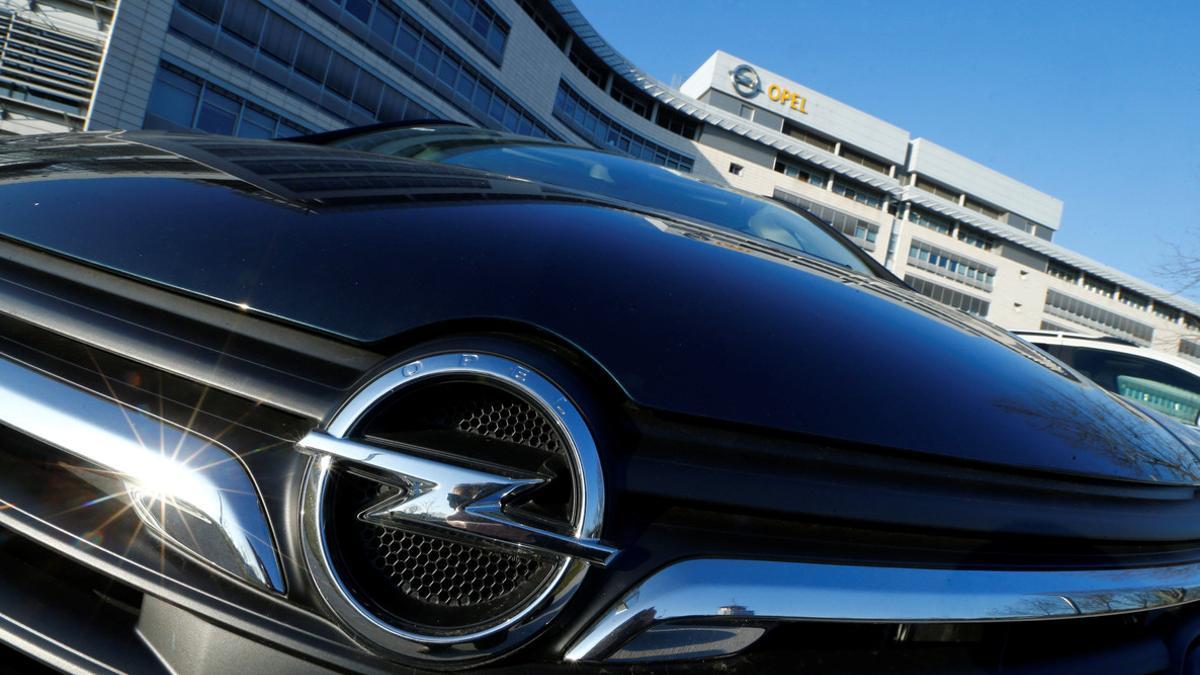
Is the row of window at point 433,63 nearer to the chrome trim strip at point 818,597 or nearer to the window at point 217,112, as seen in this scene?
the window at point 217,112

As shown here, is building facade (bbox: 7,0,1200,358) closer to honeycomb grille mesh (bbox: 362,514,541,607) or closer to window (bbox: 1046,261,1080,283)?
window (bbox: 1046,261,1080,283)

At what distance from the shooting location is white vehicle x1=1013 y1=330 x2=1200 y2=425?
6.75 metres

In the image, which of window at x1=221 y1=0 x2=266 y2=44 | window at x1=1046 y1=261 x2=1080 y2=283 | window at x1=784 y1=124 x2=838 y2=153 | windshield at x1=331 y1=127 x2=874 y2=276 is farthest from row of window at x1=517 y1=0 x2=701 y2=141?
window at x1=1046 y1=261 x2=1080 y2=283

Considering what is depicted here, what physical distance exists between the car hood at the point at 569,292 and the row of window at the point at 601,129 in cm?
3478

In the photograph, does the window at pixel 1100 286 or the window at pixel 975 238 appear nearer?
the window at pixel 975 238

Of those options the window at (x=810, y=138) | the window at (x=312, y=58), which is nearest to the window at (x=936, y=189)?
the window at (x=810, y=138)

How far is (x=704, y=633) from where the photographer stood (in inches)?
24.4

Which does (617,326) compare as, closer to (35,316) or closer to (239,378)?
(239,378)

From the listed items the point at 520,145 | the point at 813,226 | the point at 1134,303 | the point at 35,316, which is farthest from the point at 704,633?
the point at 1134,303

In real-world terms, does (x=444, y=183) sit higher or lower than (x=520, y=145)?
lower

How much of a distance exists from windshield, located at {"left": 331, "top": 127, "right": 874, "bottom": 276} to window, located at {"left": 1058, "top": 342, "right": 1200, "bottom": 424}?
6316 millimetres

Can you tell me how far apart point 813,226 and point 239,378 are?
6.97 feet

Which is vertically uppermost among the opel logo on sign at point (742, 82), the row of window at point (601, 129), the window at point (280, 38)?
the opel logo on sign at point (742, 82)

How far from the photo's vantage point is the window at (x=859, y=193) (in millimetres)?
49156
